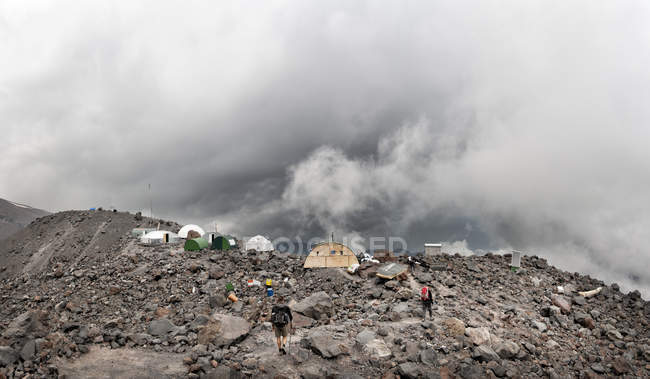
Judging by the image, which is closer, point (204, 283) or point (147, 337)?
point (147, 337)

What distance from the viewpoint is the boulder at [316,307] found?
74.1 ft

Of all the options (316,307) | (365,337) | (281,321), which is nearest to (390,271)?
(316,307)

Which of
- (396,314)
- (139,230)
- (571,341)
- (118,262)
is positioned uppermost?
(139,230)

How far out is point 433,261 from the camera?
3241 centimetres

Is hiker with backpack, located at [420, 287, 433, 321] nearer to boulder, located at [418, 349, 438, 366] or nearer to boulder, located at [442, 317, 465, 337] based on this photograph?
boulder, located at [442, 317, 465, 337]

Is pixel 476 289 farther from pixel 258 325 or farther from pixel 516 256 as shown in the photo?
pixel 258 325

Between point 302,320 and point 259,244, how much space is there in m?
19.6

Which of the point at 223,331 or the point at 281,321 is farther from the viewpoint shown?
the point at 223,331

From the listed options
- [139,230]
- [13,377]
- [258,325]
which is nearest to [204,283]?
[258,325]

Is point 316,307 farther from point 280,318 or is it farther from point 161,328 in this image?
point 161,328

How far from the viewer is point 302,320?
22078 mm

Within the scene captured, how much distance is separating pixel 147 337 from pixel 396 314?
13.7 meters

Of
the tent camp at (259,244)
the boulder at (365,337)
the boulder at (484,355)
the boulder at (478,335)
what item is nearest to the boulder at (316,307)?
the boulder at (365,337)

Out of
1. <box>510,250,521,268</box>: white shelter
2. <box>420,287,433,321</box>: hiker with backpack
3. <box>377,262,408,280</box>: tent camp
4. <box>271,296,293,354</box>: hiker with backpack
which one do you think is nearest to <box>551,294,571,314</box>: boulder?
<box>510,250,521,268</box>: white shelter
